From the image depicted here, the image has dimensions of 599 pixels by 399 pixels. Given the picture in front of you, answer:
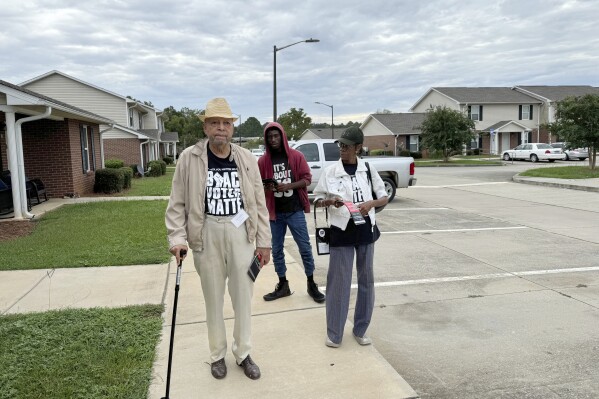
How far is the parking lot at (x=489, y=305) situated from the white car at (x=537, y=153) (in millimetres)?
28541

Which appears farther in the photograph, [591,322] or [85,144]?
[85,144]

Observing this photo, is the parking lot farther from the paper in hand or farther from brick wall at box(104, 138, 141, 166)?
brick wall at box(104, 138, 141, 166)

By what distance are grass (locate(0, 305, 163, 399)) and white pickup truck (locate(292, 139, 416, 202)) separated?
330 inches

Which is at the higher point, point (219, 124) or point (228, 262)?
point (219, 124)

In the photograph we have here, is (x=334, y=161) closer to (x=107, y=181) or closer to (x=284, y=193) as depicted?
(x=284, y=193)

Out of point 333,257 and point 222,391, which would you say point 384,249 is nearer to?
point 333,257

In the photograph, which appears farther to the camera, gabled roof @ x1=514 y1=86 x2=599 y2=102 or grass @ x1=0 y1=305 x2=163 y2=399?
gabled roof @ x1=514 y1=86 x2=599 y2=102

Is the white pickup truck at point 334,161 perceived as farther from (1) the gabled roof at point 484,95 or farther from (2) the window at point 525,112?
(2) the window at point 525,112

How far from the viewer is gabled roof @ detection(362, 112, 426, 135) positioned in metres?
48.3

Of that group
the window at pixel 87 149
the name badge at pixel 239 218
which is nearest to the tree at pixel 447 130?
the window at pixel 87 149

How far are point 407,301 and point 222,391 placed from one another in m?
2.60

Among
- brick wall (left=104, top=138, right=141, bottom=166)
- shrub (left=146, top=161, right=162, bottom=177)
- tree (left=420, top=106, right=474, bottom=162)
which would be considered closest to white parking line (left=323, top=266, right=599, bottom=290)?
shrub (left=146, top=161, right=162, bottom=177)

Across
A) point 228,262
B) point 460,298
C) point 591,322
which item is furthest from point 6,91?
point 591,322

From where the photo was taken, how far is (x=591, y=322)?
4.59m
